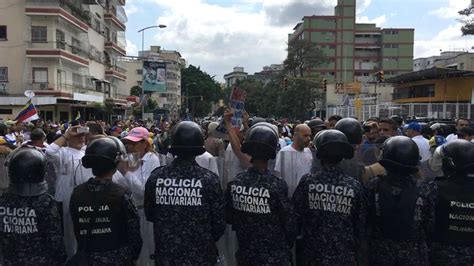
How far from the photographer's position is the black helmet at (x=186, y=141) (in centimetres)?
391

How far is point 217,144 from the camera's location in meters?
7.13

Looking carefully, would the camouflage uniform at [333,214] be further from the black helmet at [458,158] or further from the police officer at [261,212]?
the black helmet at [458,158]

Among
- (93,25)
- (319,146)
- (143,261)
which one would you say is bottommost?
(143,261)

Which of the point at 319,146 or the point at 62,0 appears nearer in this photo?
the point at 319,146

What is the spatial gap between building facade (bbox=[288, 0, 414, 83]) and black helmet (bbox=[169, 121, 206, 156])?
8968 centimetres

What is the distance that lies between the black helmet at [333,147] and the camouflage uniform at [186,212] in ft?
3.06

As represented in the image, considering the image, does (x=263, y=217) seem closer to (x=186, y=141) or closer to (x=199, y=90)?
(x=186, y=141)

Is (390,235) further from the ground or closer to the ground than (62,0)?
closer to the ground

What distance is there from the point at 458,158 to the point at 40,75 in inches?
1339

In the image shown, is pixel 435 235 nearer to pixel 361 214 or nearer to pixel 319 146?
pixel 361 214

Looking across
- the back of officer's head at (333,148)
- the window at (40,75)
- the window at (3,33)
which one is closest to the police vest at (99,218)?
the back of officer's head at (333,148)

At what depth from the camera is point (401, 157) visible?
3869 mm

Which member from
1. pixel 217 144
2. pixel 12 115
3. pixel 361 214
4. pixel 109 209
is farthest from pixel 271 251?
pixel 12 115

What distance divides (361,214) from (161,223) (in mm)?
1665
